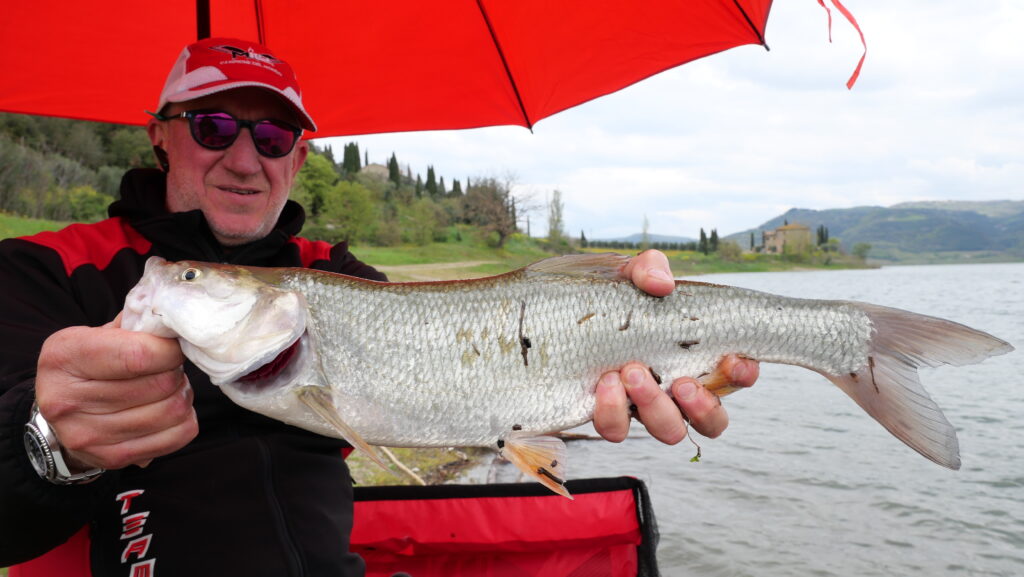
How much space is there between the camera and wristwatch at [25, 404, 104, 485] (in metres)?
1.72

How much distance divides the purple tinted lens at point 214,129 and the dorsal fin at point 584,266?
169 cm

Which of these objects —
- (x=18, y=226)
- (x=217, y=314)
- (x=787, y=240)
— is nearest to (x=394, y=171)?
(x=18, y=226)

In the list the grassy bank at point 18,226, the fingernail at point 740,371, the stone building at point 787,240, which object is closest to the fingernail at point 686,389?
the fingernail at point 740,371

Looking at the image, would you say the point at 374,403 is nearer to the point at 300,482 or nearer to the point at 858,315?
the point at 300,482

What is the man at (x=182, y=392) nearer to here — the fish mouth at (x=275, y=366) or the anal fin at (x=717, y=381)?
the anal fin at (x=717, y=381)

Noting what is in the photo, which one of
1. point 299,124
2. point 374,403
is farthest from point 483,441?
point 299,124

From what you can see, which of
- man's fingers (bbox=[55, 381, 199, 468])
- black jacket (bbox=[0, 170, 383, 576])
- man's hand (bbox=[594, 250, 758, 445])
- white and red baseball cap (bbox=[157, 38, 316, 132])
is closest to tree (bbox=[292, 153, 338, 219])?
white and red baseball cap (bbox=[157, 38, 316, 132])

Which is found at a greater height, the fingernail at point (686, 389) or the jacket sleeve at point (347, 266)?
the jacket sleeve at point (347, 266)

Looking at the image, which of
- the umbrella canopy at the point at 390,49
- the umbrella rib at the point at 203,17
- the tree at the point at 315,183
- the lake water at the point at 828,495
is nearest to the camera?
the umbrella canopy at the point at 390,49

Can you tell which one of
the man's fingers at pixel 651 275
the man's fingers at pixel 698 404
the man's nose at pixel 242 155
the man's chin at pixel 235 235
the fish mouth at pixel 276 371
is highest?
the man's nose at pixel 242 155

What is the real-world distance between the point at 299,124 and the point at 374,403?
176 centimetres

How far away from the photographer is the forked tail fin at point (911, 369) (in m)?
2.36

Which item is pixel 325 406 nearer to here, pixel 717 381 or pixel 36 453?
pixel 36 453

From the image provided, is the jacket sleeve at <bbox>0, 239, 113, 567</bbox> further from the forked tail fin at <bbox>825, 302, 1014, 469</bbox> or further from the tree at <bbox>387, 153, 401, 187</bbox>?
the tree at <bbox>387, 153, 401, 187</bbox>
